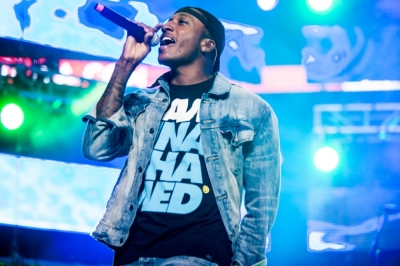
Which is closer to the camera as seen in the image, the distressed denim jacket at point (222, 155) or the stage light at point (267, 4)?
the distressed denim jacket at point (222, 155)

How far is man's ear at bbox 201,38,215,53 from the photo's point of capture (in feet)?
8.96

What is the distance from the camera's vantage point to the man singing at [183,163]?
211 centimetres

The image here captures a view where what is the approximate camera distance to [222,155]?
232 centimetres

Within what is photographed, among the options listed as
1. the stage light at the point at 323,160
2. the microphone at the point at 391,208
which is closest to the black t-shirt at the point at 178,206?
the stage light at the point at 323,160

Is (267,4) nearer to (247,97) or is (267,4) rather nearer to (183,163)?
(247,97)

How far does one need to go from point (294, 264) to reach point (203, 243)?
2.45 meters

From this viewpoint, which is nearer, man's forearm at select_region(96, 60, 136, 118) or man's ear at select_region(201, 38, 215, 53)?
man's forearm at select_region(96, 60, 136, 118)

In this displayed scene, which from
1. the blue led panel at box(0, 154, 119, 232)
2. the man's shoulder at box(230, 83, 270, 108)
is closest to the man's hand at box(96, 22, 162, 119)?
the man's shoulder at box(230, 83, 270, 108)

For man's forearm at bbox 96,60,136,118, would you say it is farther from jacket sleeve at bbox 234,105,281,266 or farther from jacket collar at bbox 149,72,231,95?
jacket sleeve at bbox 234,105,281,266

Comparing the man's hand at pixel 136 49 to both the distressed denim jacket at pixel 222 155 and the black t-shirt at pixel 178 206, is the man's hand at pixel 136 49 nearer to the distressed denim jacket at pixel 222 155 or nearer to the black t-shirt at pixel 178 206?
the distressed denim jacket at pixel 222 155

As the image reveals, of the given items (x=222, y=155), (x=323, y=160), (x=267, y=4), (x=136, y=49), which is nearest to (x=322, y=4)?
(x=267, y=4)

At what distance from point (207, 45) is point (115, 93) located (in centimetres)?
66

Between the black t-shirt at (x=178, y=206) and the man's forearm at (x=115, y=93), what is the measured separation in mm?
239

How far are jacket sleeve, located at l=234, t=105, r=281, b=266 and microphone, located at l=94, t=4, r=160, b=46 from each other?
696 mm
